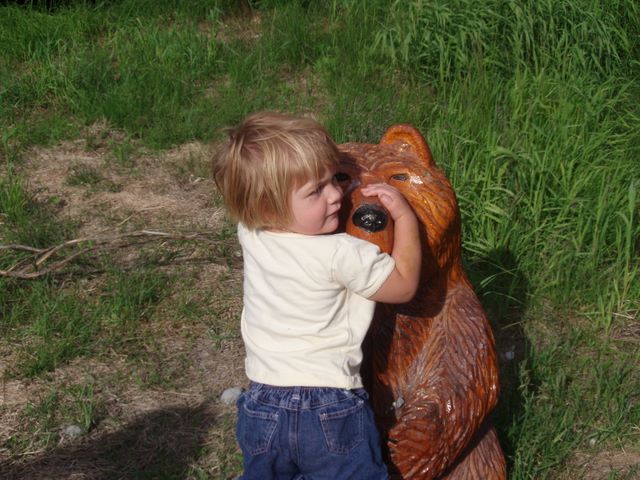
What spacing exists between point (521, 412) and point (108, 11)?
14.9 feet

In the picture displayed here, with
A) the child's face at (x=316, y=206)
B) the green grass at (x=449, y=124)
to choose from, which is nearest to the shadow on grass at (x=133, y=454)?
the green grass at (x=449, y=124)

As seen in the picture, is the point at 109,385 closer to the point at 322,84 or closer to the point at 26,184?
the point at 26,184

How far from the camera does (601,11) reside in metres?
5.42

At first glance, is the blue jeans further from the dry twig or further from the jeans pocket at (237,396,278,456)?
the dry twig

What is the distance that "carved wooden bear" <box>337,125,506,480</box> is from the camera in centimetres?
251

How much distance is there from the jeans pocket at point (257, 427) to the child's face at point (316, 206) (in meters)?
0.47

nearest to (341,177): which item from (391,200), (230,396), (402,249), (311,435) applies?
(391,200)

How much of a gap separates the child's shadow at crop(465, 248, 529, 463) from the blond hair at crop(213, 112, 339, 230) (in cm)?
177

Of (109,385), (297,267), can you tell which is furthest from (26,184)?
(297,267)

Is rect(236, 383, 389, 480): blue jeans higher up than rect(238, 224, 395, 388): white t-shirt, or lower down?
lower down

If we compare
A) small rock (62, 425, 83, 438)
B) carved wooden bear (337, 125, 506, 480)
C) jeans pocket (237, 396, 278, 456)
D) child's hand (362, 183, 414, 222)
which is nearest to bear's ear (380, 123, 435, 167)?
carved wooden bear (337, 125, 506, 480)

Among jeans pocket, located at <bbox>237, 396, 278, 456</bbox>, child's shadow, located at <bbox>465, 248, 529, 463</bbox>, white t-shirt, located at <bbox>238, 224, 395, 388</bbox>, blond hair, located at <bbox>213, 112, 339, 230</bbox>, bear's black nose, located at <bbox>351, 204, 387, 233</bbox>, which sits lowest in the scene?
child's shadow, located at <bbox>465, 248, 529, 463</bbox>

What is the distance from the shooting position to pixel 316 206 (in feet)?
7.43

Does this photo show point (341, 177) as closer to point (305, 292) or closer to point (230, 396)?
point (305, 292)
